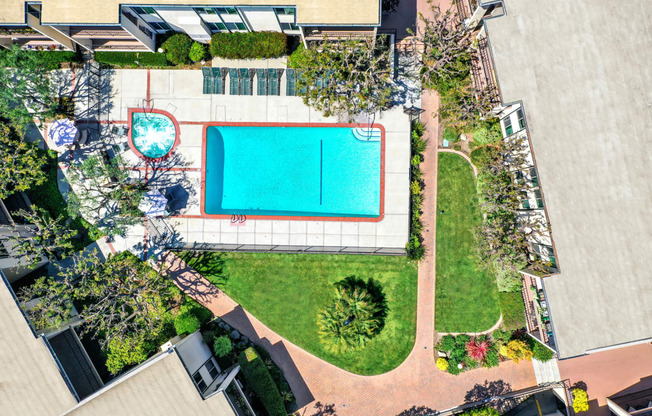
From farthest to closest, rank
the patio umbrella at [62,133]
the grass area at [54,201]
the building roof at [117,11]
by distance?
the grass area at [54,201]
the patio umbrella at [62,133]
the building roof at [117,11]

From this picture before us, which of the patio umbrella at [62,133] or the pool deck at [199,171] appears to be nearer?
the patio umbrella at [62,133]

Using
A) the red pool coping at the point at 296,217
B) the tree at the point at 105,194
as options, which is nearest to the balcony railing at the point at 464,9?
the red pool coping at the point at 296,217

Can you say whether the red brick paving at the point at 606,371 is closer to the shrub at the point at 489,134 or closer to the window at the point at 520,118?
the shrub at the point at 489,134

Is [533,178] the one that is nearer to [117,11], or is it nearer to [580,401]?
[580,401]

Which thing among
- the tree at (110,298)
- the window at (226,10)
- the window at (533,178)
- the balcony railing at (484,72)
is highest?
the window at (226,10)

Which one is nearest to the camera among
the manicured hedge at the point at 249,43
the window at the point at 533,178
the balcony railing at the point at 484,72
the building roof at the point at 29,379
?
the window at the point at 533,178

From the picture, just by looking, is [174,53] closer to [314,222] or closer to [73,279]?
[314,222]

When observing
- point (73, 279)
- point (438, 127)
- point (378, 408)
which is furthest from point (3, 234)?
point (438, 127)

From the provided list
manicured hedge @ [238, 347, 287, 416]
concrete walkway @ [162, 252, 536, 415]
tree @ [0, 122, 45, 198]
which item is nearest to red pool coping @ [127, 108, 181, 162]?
tree @ [0, 122, 45, 198]
